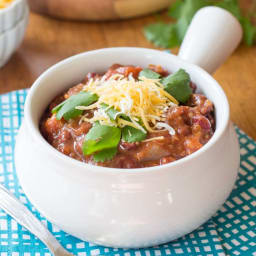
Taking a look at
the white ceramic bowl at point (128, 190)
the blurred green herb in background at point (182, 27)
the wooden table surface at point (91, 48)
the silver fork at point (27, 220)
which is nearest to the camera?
the white ceramic bowl at point (128, 190)

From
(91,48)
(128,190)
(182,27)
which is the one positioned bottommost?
(91,48)

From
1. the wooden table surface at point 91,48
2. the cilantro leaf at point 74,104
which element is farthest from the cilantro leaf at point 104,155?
the wooden table surface at point 91,48

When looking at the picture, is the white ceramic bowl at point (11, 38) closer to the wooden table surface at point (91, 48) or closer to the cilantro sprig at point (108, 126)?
the wooden table surface at point (91, 48)

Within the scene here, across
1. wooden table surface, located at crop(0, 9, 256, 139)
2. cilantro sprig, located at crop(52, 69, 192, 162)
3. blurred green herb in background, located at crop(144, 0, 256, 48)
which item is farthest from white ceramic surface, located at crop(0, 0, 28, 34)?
cilantro sprig, located at crop(52, 69, 192, 162)

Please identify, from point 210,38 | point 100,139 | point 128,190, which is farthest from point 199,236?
point 210,38

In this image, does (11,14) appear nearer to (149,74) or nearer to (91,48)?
(91,48)
